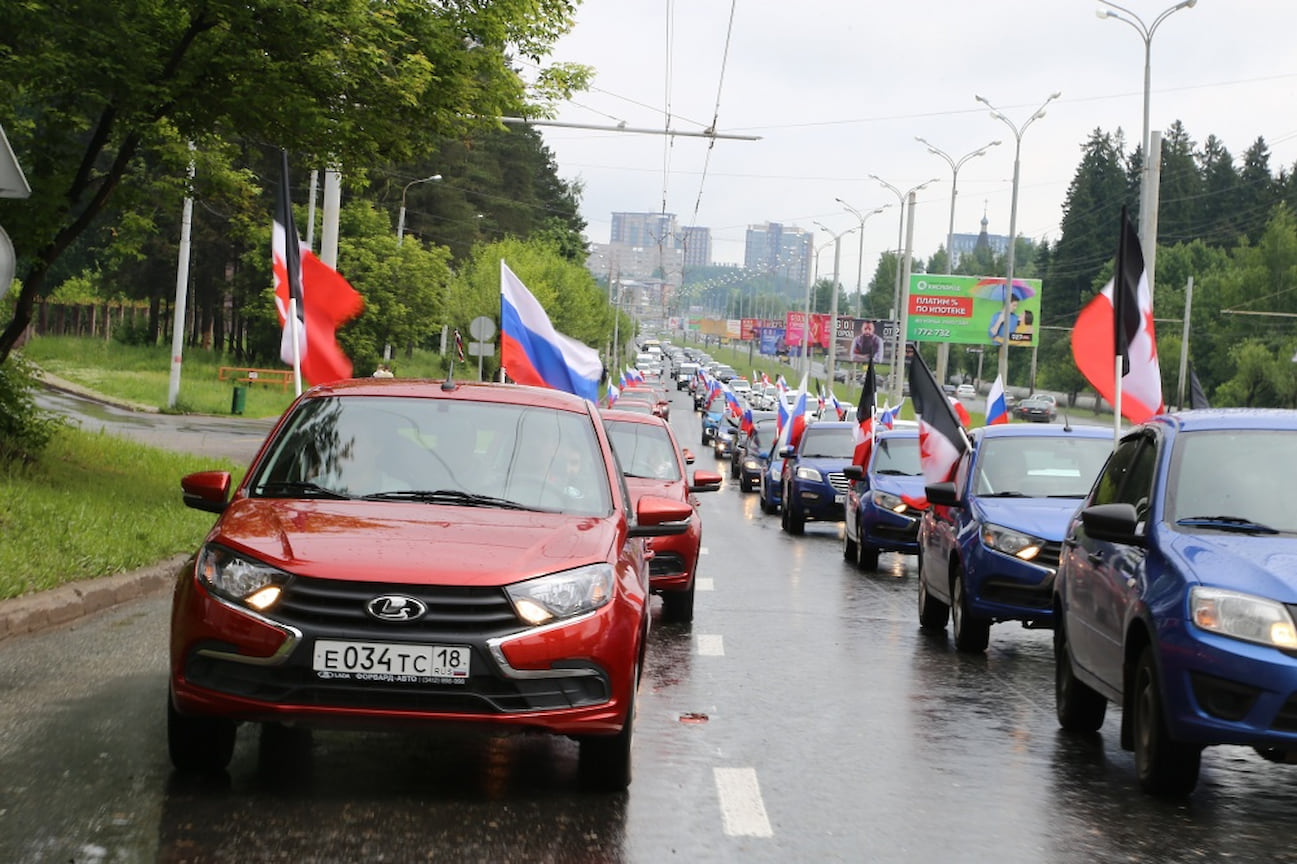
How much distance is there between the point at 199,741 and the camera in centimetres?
700

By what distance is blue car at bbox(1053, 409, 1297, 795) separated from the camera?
704 cm

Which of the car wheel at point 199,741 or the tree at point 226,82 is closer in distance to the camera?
the car wheel at point 199,741

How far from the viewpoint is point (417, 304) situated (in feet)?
219

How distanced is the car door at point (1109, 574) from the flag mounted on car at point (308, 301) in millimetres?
11123

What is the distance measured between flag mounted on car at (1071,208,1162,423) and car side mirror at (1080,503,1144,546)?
5750 mm

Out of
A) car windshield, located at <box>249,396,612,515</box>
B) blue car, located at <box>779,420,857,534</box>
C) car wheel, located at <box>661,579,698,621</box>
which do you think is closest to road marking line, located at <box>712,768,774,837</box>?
car windshield, located at <box>249,396,612,515</box>

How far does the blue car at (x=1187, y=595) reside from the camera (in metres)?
7.04

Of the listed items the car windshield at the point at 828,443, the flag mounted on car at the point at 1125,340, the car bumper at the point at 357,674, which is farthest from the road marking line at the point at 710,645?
the car windshield at the point at 828,443

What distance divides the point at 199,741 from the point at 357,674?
2.92ft

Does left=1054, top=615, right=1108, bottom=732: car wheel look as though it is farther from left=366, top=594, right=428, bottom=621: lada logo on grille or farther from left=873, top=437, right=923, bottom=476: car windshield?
left=873, top=437, right=923, bottom=476: car windshield

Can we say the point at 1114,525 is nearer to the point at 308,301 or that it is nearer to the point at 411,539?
the point at 411,539

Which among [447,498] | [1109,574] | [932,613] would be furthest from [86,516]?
[1109,574]

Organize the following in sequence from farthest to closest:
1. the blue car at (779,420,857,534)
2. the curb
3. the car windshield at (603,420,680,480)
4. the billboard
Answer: the billboard → the blue car at (779,420,857,534) → the car windshield at (603,420,680,480) → the curb

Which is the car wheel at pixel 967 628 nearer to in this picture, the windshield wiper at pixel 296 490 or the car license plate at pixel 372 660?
the windshield wiper at pixel 296 490
